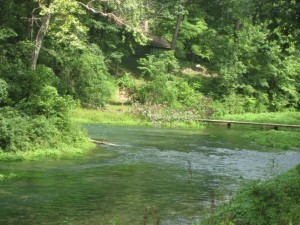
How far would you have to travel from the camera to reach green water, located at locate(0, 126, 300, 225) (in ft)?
38.7

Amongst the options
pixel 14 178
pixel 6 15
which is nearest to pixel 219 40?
pixel 6 15

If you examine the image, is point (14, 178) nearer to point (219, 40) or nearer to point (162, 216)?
point (162, 216)

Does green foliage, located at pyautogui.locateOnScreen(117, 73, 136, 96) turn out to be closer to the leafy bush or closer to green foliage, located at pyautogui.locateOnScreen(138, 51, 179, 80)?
green foliage, located at pyautogui.locateOnScreen(138, 51, 179, 80)

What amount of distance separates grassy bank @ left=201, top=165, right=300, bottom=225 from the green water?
47cm

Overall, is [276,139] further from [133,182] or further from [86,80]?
[133,182]

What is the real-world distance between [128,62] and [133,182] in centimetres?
4026

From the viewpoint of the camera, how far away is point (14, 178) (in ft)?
50.5

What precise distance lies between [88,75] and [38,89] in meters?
15.0

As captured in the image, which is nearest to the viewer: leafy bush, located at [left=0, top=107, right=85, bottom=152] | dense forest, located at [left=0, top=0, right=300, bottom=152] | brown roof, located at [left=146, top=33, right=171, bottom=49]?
leafy bush, located at [left=0, top=107, right=85, bottom=152]

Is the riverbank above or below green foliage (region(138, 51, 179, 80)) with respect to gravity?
below

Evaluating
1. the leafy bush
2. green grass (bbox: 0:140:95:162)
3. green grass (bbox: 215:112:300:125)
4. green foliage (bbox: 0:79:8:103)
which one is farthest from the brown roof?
green foliage (bbox: 0:79:8:103)

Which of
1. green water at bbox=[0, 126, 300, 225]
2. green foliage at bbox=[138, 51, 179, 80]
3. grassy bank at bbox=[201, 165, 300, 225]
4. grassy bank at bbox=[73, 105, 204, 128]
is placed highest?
green foliage at bbox=[138, 51, 179, 80]

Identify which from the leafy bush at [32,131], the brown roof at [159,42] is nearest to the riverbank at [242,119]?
the leafy bush at [32,131]

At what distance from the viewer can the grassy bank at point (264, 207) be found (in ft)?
29.1
